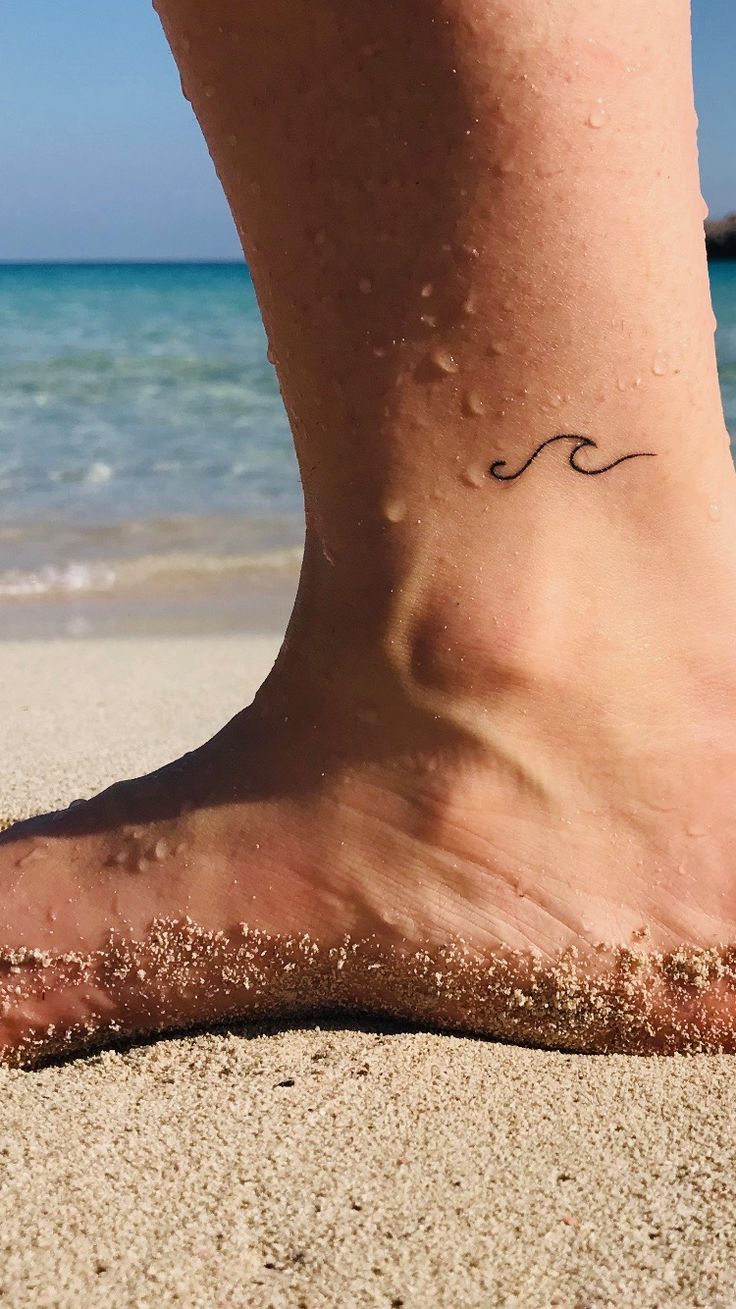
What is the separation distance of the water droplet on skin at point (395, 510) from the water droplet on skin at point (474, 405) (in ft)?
0.25

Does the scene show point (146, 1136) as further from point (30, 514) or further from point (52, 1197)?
point (30, 514)

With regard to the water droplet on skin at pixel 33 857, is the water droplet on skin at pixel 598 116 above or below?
above

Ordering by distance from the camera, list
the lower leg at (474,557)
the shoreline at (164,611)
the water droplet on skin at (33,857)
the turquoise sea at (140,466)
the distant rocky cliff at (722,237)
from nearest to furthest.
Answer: the lower leg at (474,557), the water droplet on skin at (33,857), the shoreline at (164,611), the turquoise sea at (140,466), the distant rocky cliff at (722,237)

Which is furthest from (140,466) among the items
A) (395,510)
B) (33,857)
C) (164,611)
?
(395,510)

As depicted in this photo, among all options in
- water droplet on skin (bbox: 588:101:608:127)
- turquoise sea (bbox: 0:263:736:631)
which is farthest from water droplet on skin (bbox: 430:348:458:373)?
turquoise sea (bbox: 0:263:736:631)

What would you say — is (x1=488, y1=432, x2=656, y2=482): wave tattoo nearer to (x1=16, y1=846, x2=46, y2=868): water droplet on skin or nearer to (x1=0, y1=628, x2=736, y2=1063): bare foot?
(x1=0, y1=628, x2=736, y2=1063): bare foot

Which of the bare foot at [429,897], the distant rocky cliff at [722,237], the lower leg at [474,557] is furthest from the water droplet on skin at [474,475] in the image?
the distant rocky cliff at [722,237]

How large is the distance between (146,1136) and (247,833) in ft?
0.80

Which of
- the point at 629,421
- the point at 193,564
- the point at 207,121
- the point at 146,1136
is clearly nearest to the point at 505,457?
the point at 629,421

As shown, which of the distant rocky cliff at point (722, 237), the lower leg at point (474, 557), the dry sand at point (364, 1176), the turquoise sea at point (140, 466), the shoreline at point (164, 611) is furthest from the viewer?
the distant rocky cliff at point (722, 237)

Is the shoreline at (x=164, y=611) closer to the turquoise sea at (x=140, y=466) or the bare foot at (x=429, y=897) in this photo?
the turquoise sea at (x=140, y=466)

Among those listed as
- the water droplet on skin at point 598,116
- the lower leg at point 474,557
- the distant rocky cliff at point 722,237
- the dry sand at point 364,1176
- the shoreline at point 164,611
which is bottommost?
the distant rocky cliff at point 722,237

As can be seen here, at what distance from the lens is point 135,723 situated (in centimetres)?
217

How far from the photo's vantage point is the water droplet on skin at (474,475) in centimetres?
92
